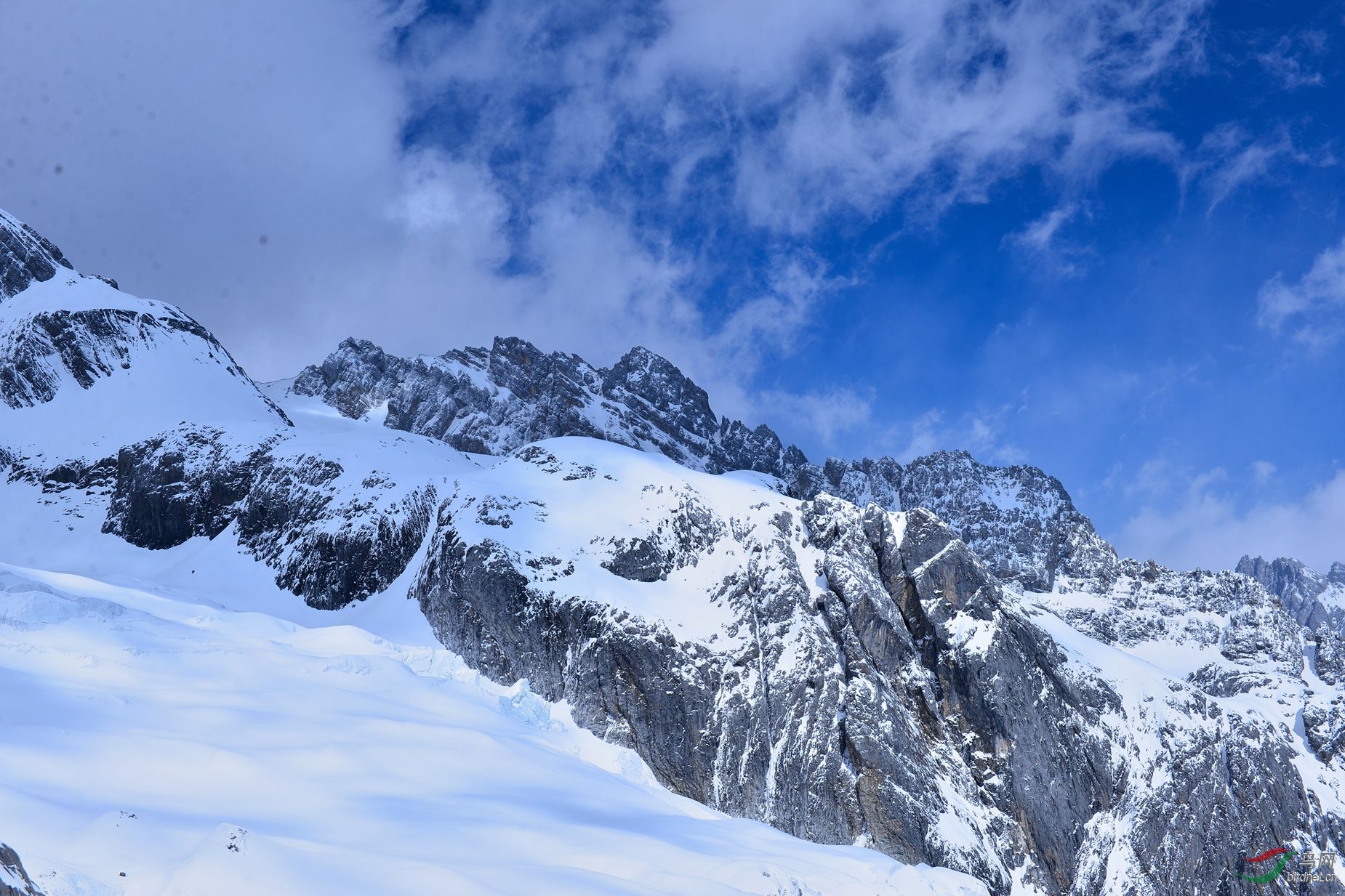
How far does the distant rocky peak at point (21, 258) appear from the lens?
12206cm

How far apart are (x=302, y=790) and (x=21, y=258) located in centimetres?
12267

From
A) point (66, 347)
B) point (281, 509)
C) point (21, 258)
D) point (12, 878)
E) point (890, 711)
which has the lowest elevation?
point (12, 878)

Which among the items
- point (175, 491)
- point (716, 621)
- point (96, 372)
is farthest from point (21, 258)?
point (716, 621)

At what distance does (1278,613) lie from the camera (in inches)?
5591

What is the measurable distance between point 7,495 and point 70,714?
246 ft

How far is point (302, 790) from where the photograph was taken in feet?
105

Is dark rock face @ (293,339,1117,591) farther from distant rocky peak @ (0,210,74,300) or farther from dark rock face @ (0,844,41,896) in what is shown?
dark rock face @ (0,844,41,896)

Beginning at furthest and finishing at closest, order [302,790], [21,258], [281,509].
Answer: [21,258] → [281,509] → [302,790]

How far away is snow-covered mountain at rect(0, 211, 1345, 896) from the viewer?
6806 centimetres

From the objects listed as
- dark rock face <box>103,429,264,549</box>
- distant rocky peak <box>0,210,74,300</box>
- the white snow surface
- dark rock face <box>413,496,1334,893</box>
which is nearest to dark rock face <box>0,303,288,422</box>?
the white snow surface

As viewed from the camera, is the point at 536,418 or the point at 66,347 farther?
the point at 536,418

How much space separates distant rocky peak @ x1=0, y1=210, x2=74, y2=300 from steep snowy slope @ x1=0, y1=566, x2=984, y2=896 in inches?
3401

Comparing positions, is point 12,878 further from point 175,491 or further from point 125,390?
point 125,390

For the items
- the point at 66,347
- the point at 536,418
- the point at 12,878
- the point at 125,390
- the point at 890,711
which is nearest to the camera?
the point at 12,878
